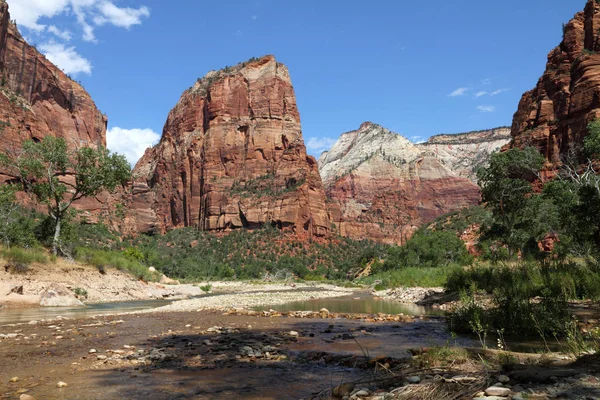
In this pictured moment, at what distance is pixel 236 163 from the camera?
417ft

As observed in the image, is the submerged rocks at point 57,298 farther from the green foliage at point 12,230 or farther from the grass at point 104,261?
the grass at point 104,261

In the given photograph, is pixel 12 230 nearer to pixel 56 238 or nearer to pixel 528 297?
pixel 56 238

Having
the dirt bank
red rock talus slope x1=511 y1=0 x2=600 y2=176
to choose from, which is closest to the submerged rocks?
the dirt bank

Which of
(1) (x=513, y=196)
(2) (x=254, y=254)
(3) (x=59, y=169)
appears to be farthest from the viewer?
(2) (x=254, y=254)

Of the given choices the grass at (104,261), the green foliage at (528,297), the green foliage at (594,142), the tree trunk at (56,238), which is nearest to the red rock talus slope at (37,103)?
the grass at (104,261)

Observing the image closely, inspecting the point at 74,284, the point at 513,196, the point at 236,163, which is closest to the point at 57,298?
the point at 74,284

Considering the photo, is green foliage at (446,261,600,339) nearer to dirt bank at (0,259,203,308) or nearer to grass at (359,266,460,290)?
grass at (359,266,460,290)

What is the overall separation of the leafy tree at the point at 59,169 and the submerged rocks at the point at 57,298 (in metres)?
6.57

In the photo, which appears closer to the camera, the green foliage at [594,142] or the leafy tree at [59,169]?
the green foliage at [594,142]

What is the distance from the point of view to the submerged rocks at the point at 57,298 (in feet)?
59.2

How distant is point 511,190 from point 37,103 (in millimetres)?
106592

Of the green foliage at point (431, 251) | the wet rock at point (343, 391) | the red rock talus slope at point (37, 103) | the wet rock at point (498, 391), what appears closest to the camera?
the wet rock at point (498, 391)

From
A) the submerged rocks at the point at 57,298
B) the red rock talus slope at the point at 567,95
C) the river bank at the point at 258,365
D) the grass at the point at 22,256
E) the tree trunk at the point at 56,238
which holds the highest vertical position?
the red rock talus slope at the point at 567,95

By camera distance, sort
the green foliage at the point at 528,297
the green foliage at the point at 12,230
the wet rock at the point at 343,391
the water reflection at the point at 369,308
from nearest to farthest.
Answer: the wet rock at the point at 343,391 → the green foliage at the point at 528,297 → the water reflection at the point at 369,308 → the green foliage at the point at 12,230
